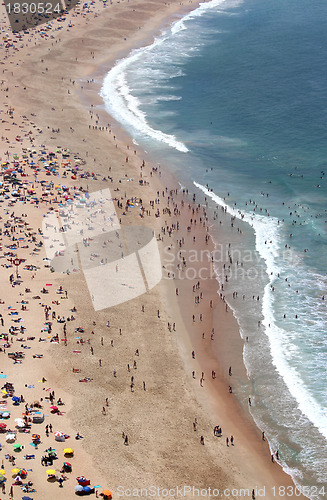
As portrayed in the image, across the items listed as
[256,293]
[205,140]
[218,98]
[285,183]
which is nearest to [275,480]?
[256,293]

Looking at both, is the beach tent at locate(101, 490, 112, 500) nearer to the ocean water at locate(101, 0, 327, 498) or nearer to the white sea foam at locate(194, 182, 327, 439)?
the ocean water at locate(101, 0, 327, 498)

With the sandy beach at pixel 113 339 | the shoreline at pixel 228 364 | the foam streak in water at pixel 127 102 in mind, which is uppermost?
the foam streak in water at pixel 127 102

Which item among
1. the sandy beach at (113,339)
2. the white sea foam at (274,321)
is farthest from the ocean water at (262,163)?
the sandy beach at (113,339)

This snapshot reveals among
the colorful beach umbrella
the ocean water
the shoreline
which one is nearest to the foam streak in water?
the ocean water

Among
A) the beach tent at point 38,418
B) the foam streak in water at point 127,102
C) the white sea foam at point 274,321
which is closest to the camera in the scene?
the beach tent at point 38,418

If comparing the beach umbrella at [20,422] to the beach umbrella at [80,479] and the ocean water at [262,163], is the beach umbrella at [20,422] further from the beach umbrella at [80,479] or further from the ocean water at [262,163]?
the ocean water at [262,163]
